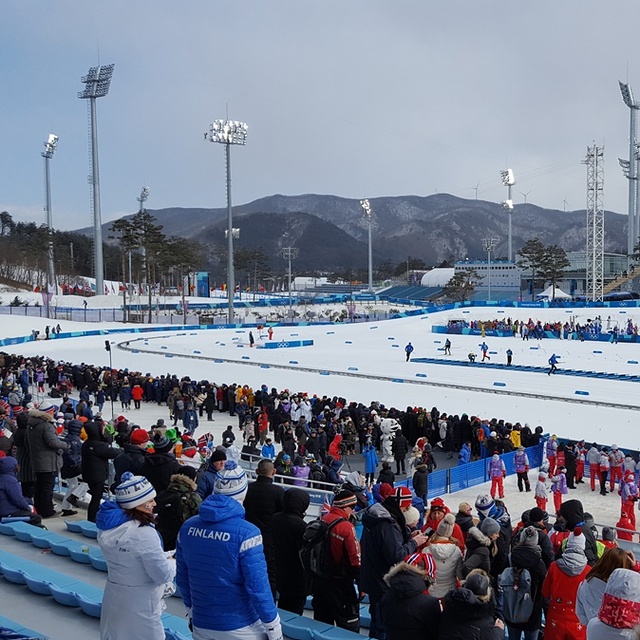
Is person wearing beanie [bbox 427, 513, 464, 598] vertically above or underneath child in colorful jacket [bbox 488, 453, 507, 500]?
above

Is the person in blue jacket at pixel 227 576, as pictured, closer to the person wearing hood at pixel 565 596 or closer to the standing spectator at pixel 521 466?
the person wearing hood at pixel 565 596

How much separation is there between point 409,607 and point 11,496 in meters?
4.62

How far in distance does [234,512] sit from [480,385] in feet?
83.5

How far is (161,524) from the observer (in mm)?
5285

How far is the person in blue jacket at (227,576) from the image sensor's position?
3322 millimetres

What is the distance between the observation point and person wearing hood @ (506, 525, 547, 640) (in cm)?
476

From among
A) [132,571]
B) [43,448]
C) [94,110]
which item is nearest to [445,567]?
[132,571]

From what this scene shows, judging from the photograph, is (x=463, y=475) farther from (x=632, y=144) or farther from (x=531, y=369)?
(x=632, y=144)

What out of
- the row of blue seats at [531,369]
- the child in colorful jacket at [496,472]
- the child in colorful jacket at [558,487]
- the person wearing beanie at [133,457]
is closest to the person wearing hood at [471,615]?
the person wearing beanie at [133,457]

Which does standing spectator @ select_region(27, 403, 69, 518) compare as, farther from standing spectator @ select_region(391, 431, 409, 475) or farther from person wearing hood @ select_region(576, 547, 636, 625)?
standing spectator @ select_region(391, 431, 409, 475)

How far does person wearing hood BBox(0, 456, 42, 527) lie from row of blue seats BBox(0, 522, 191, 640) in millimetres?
891

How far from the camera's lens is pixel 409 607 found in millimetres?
3674

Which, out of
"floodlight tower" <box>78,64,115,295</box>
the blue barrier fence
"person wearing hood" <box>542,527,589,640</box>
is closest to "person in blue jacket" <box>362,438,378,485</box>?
the blue barrier fence

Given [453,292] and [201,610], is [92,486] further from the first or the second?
[453,292]
